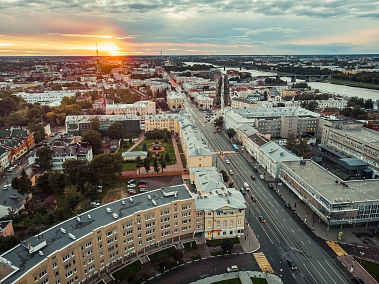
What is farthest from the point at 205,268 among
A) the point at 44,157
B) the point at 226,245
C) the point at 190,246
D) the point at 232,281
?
the point at 44,157

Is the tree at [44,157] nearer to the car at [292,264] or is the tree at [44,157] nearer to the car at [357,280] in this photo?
the car at [292,264]

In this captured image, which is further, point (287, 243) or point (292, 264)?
point (287, 243)

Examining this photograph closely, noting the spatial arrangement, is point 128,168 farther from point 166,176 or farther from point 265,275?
point 265,275

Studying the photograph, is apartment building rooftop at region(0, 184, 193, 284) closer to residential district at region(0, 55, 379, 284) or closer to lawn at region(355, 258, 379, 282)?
residential district at region(0, 55, 379, 284)

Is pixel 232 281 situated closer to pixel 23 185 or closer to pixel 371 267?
pixel 371 267

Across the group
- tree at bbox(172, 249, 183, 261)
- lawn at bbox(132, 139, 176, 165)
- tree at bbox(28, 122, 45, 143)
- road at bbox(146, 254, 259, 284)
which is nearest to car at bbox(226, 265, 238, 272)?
road at bbox(146, 254, 259, 284)

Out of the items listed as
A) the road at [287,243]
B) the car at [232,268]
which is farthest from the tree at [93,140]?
the car at [232,268]
